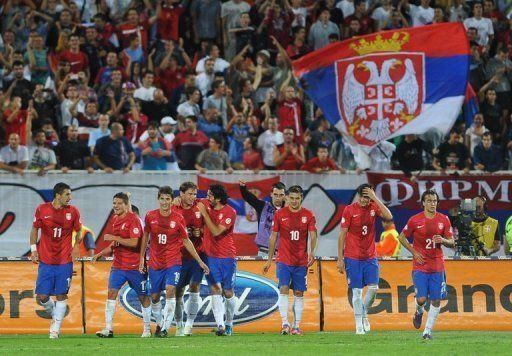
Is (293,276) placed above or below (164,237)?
below

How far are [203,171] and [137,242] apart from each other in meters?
5.96

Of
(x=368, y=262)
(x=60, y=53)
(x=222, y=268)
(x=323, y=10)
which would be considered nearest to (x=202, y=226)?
(x=222, y=268)

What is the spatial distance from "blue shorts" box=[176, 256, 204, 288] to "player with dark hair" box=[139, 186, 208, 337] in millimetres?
484

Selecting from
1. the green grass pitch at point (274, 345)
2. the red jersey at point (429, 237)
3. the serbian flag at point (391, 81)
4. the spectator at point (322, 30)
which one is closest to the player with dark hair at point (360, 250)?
the green grass pitch at point (274, 345)

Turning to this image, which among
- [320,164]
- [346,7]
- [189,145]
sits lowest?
[320,164]

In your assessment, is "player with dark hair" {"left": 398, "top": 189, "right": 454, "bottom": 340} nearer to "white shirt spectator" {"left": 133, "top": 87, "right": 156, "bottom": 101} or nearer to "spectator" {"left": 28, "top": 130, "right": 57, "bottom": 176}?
"spectator" {"left": 28, "top": 130, "right": 57, "bottom": 176}

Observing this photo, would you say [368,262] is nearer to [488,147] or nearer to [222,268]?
[222,268]

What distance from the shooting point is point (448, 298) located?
Result: 2122cm

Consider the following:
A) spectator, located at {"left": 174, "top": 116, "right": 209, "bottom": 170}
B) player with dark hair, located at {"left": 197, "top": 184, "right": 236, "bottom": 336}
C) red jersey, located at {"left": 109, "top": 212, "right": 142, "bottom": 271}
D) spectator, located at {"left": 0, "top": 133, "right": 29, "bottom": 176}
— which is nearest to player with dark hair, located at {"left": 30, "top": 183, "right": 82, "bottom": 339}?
red jersey, located at {"left": 109, "top": 212, "right": 142, "bottom": 271}

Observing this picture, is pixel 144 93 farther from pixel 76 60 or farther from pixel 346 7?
pixel 346 7

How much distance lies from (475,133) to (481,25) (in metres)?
4.65

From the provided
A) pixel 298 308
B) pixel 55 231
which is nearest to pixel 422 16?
pixel 298 308

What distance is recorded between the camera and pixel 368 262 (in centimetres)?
1959

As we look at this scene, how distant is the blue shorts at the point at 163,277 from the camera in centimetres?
1898
